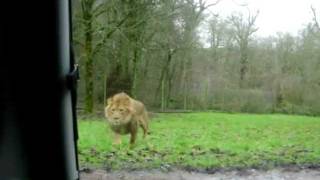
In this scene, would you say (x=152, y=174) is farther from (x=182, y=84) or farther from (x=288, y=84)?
(x=288, y=84)

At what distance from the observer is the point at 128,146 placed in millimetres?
1604

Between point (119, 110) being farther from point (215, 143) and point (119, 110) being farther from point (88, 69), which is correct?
point (215, 143)

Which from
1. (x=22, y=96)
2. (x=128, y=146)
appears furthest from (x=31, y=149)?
(x=128, y=146)

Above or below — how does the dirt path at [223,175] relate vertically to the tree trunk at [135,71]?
below

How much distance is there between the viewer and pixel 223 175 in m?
1.53

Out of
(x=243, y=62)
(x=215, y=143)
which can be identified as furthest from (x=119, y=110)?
(x=243, y=62)

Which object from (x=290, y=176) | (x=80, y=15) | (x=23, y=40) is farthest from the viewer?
(x=290, y=176)

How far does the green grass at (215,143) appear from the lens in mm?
1525

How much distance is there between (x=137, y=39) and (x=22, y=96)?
2.57ft

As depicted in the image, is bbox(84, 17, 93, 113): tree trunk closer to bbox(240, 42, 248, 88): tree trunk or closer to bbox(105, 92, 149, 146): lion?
bbox(105, 92, 149, 146): lion

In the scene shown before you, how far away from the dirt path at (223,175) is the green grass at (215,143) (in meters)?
0.02

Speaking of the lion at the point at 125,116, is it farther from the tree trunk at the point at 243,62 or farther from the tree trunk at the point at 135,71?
the tree trunk at the point at 243,62

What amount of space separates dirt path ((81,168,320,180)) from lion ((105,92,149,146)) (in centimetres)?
13

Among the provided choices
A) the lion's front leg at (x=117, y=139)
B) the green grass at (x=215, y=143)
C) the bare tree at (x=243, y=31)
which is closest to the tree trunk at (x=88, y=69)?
the green grass at (x=215, y=143)
